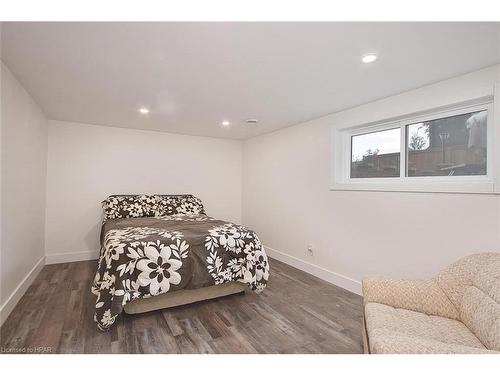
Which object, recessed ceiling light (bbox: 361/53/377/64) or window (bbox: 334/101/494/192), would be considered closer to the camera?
recessed ceiling light (bbox: 361/53/377/64)

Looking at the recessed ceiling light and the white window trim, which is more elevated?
the recessed ceiling light

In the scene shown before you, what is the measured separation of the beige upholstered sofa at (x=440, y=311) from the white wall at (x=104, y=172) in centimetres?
345

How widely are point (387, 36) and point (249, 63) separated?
903mm

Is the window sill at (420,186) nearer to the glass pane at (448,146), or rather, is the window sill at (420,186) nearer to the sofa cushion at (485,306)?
the glass pane at (448,146)

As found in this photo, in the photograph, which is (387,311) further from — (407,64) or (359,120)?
(359,120)

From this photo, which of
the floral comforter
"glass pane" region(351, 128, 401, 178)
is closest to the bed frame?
the floral comforter

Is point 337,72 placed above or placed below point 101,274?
above

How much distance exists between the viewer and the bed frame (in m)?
2.16

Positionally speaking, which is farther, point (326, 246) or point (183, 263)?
point (326, 246)

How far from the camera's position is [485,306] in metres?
1.27

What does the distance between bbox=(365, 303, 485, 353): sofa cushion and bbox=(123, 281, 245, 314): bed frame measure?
55.4 inches

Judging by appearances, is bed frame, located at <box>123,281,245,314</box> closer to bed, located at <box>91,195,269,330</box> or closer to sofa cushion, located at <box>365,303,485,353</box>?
bed, located at <box>91,195,269,330</box>
